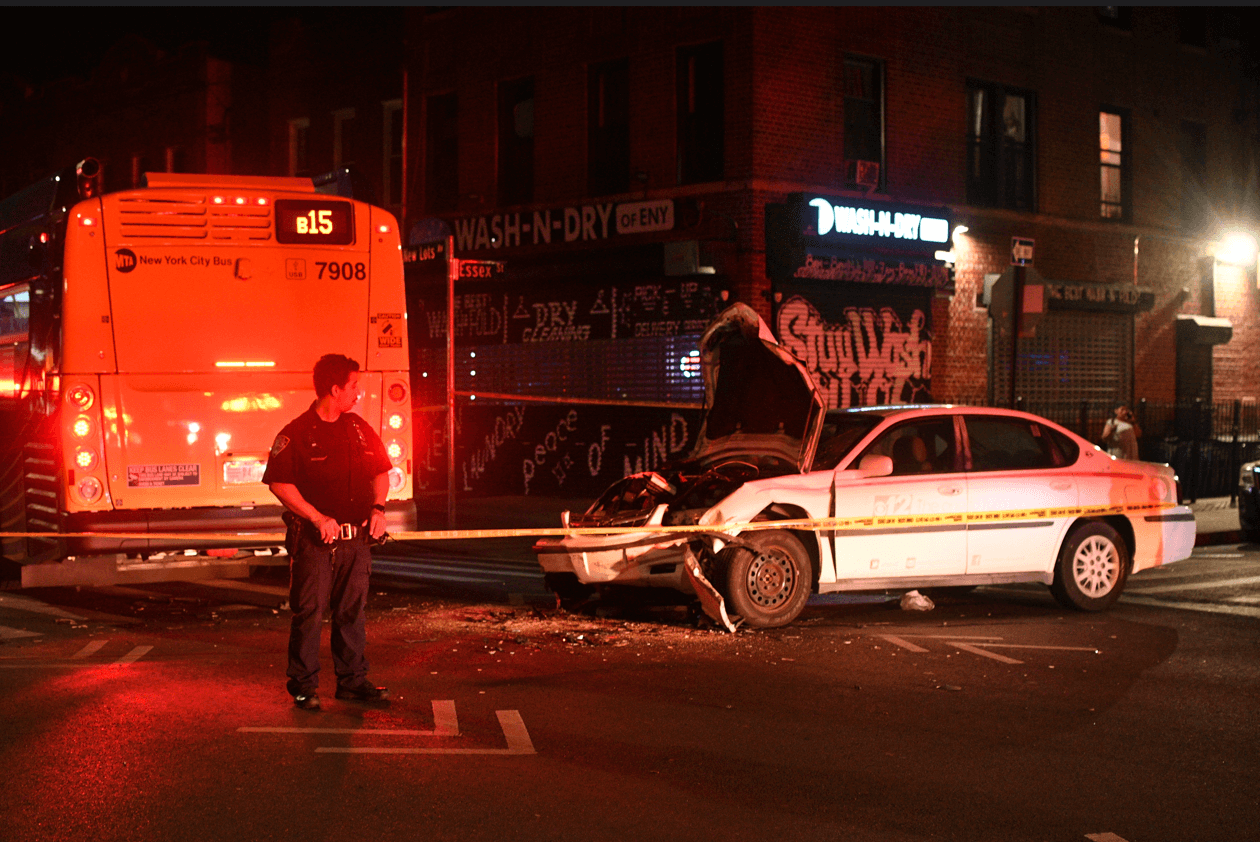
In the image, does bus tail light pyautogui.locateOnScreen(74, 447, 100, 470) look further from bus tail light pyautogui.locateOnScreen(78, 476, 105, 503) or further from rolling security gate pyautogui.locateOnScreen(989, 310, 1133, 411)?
rolling security gate pyautogui.locateOnScreen(989, 310, 1133, 411)

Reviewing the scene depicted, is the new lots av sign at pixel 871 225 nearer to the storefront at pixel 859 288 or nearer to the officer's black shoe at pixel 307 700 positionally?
the storefront at pixel 859 288

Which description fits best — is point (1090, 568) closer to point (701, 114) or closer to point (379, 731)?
point (379, 731)

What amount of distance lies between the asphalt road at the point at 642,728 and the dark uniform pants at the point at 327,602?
0.76 feet

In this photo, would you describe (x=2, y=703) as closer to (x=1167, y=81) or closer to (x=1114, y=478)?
(x=1114, y=478)

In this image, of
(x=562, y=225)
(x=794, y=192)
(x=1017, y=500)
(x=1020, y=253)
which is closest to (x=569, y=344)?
(x=562, y=225)

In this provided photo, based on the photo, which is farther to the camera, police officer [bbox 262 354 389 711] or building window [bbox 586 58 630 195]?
building window [bbox 586 58 630 195]

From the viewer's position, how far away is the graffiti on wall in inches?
750

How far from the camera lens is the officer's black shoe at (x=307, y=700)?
6.86m

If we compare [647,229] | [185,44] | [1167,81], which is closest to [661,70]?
[647,229]

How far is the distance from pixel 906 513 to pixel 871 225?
10.0 m

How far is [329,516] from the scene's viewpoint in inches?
271

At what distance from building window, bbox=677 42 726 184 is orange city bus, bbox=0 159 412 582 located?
31.2 ft

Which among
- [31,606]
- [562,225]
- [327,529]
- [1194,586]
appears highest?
[562,225]

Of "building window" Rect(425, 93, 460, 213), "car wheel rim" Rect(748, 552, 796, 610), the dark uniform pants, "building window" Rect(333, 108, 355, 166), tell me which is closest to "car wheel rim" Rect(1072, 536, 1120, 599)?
"car wheel rim" Rect(748, 552, 796, 610)
